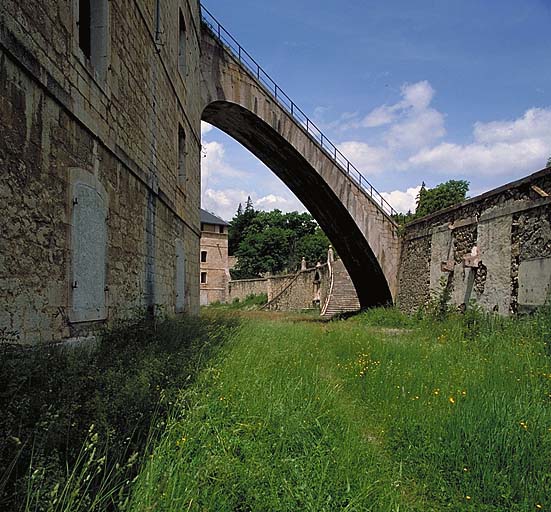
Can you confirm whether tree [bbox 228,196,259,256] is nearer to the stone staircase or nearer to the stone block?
the stone staircase

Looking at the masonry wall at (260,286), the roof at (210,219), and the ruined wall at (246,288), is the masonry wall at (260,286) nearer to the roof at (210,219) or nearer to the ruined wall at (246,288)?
the ruined wall at (246,288)

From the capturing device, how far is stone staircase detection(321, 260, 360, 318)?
23.4 m

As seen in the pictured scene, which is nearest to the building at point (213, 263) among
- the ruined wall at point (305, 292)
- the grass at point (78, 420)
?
the ruined wall at point (305, 292)

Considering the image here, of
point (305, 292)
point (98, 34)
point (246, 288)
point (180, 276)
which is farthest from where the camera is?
point (246, 288)

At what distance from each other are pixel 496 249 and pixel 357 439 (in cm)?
745

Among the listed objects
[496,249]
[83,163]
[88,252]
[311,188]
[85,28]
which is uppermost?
[311,188]

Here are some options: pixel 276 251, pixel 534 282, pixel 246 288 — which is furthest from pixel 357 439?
pixel 276 251

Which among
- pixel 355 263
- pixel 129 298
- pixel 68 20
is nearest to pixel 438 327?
pixel 129 298

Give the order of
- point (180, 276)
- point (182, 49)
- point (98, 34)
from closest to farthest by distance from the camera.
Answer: point (98, 34), point (180, 276), point (182, 49)

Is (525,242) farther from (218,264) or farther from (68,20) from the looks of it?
(218,264)

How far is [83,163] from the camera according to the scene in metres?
4.72

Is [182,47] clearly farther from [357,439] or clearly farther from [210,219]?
[210,219]

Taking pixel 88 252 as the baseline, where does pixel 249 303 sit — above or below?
below

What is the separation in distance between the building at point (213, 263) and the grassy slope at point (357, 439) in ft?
121
